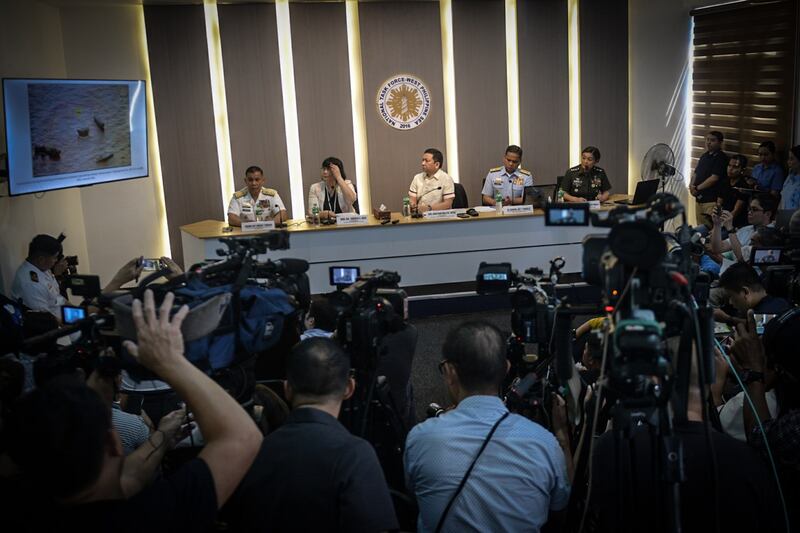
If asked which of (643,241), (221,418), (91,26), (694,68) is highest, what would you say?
(91,26)

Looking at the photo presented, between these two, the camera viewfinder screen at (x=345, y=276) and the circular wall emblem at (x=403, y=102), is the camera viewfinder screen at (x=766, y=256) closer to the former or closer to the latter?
the camera viewfinder screen at (x=345, y=276)

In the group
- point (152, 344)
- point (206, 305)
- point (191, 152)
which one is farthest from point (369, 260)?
point (152, 344)

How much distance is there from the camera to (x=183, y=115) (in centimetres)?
750

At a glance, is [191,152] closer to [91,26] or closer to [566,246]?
[91,26]

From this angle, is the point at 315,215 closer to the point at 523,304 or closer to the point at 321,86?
the point at 321,86

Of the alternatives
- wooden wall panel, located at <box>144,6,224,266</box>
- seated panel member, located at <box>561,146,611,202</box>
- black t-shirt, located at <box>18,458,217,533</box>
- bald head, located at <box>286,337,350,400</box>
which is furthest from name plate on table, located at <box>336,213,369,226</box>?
black t-shirt, located at <box>18,458,217,533</box>

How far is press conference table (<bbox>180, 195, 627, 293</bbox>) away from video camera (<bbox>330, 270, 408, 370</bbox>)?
375cm

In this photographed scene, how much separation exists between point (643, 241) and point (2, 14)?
18.4ft

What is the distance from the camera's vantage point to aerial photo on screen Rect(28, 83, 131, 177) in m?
5.11

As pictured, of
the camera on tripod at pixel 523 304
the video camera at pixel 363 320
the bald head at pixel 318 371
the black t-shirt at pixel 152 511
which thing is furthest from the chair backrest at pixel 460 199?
the black t-shirt at pixel 152 511

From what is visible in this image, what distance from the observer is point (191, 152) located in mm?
7566

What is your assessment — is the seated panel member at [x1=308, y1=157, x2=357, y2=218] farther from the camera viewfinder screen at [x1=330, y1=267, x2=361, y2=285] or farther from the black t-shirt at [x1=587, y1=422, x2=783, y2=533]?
the black t-shirt at [x1=587, y1=422, x2=783, y2=533]

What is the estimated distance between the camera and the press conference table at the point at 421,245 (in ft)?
20.9

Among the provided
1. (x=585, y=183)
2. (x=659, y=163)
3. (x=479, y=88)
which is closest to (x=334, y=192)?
(x=479, y=88)
